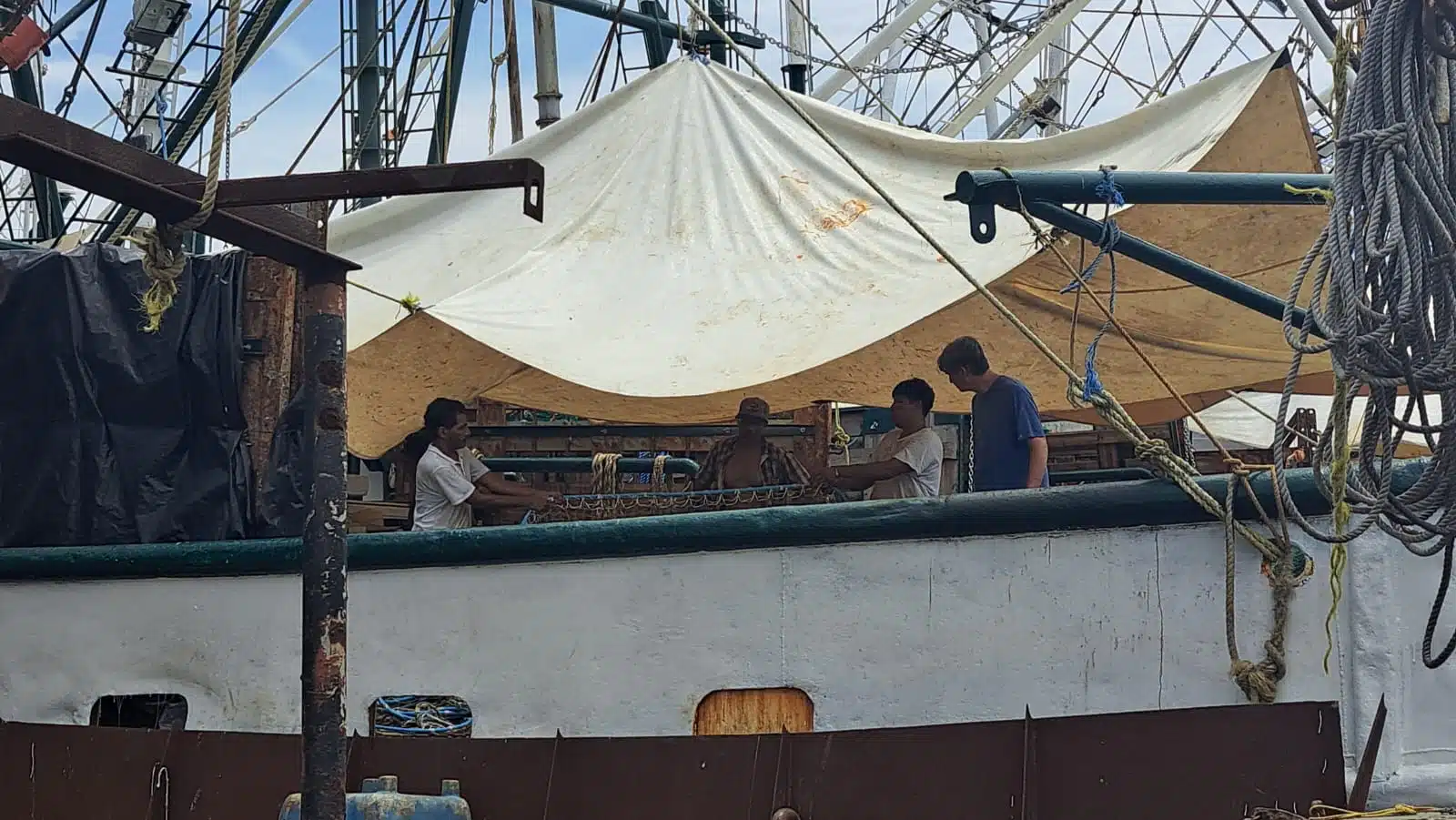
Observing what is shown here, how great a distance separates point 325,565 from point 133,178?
107 centimetres

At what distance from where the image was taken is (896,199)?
639 cm

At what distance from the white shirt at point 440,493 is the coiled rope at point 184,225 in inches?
100

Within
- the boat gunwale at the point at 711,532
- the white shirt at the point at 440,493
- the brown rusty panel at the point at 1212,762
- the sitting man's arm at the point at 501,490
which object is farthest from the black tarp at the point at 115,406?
the brown rusty panel at the point at 1212,762

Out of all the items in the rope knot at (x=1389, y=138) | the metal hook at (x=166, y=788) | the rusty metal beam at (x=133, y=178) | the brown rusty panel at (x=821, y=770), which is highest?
the rope knot at (x=1389, y=138)

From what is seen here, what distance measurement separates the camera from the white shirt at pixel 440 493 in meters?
6.03

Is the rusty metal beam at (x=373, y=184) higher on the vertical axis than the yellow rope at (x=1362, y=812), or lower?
higher

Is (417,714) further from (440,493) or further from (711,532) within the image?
(440,493)

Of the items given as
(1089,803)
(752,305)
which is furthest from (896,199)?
(1089,803)

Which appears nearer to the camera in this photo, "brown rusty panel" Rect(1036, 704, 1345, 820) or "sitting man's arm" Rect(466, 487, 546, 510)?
"brown rusty panel" Rect(1036, 704, 1345, 820)

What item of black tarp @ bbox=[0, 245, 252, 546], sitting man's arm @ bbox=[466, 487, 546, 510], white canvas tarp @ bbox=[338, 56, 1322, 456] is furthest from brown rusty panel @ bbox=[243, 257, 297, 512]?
sitting man's arm @ bbox=[466, 487, 546, 510]

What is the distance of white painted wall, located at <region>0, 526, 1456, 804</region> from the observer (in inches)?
161

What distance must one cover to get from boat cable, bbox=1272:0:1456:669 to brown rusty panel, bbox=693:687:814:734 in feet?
5.74

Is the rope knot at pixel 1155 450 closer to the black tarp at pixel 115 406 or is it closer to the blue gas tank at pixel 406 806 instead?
the blue gas tank at pixel 406 806

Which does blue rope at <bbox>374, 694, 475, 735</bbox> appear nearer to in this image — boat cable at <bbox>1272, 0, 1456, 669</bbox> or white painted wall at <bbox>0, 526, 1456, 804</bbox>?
white painted wall at <bbox>0, 526, 1456, 804</bbox>
